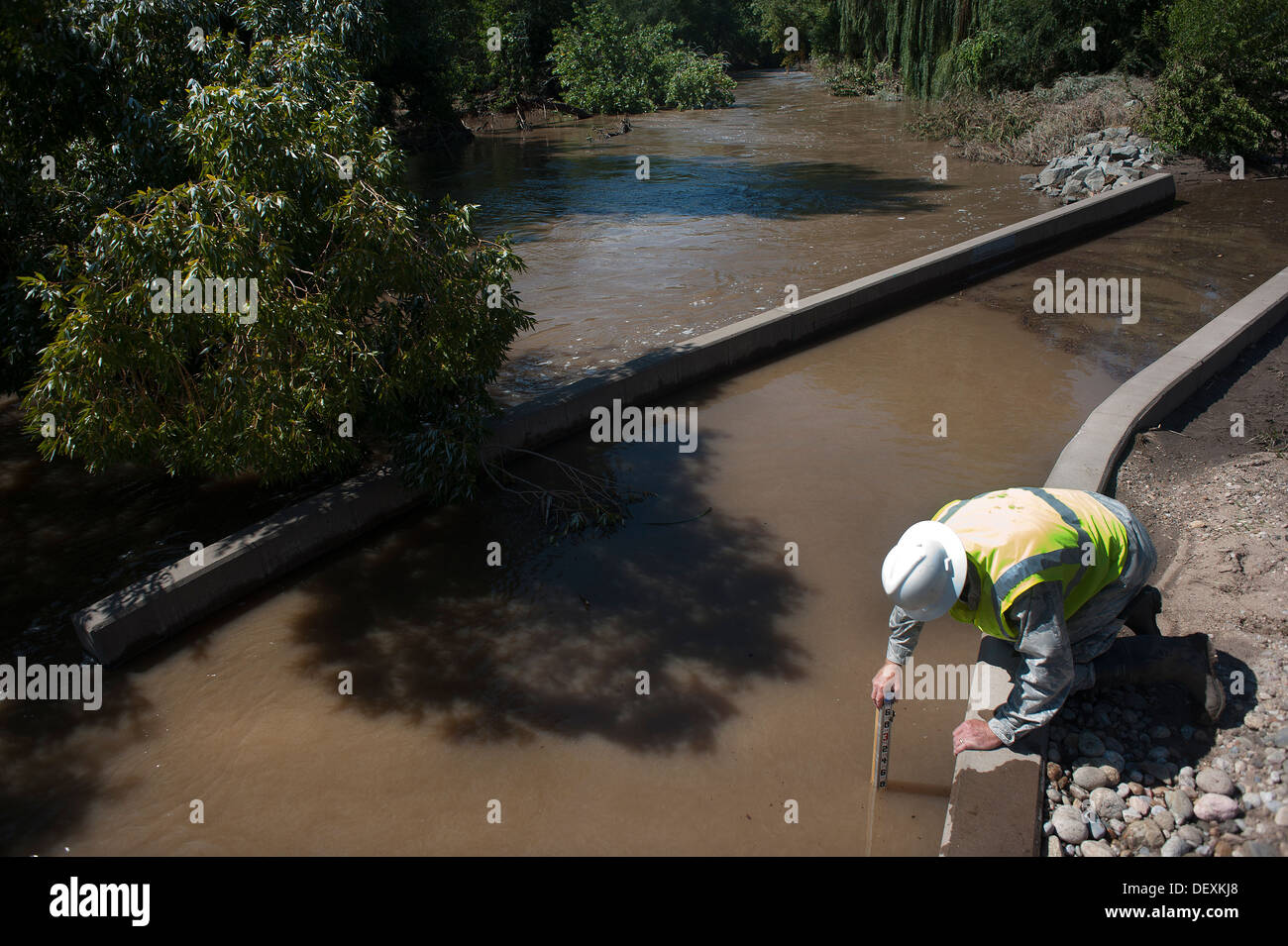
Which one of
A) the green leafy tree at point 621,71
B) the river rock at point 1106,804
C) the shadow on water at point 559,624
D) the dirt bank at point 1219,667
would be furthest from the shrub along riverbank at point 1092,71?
the river rock at point 1106,804

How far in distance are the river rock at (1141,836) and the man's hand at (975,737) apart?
0.60m

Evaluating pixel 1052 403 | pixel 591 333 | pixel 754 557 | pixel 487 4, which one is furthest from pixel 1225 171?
pixel 487 4

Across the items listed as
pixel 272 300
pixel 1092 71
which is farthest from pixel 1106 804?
pixel 1092 71

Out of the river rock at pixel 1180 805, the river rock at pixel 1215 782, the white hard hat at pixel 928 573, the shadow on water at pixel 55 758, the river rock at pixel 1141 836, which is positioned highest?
the white hard hat at pixel 928 573

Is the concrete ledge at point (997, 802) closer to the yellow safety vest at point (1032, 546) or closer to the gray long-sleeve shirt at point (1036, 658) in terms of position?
the gray long-sleeve shirt at point (1036, 658)

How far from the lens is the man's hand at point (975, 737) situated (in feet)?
13.5

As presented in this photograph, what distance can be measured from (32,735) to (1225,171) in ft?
69.0

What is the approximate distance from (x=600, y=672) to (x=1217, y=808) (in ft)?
10.1

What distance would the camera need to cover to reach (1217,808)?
3844 millimetres

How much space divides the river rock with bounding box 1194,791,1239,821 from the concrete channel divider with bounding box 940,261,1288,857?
64 centimetres

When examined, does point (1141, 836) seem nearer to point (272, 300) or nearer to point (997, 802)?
point (997, 802)

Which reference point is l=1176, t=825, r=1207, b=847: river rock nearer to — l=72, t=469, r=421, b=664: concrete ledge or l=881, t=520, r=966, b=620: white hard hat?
l=881, t=520, r=966, b=620: white hard hat

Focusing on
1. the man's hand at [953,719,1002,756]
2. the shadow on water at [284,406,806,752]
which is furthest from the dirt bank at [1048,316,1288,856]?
the shadow on water at [284,406,806,752]

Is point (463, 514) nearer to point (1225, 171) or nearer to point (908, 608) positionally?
point (908, 608)
